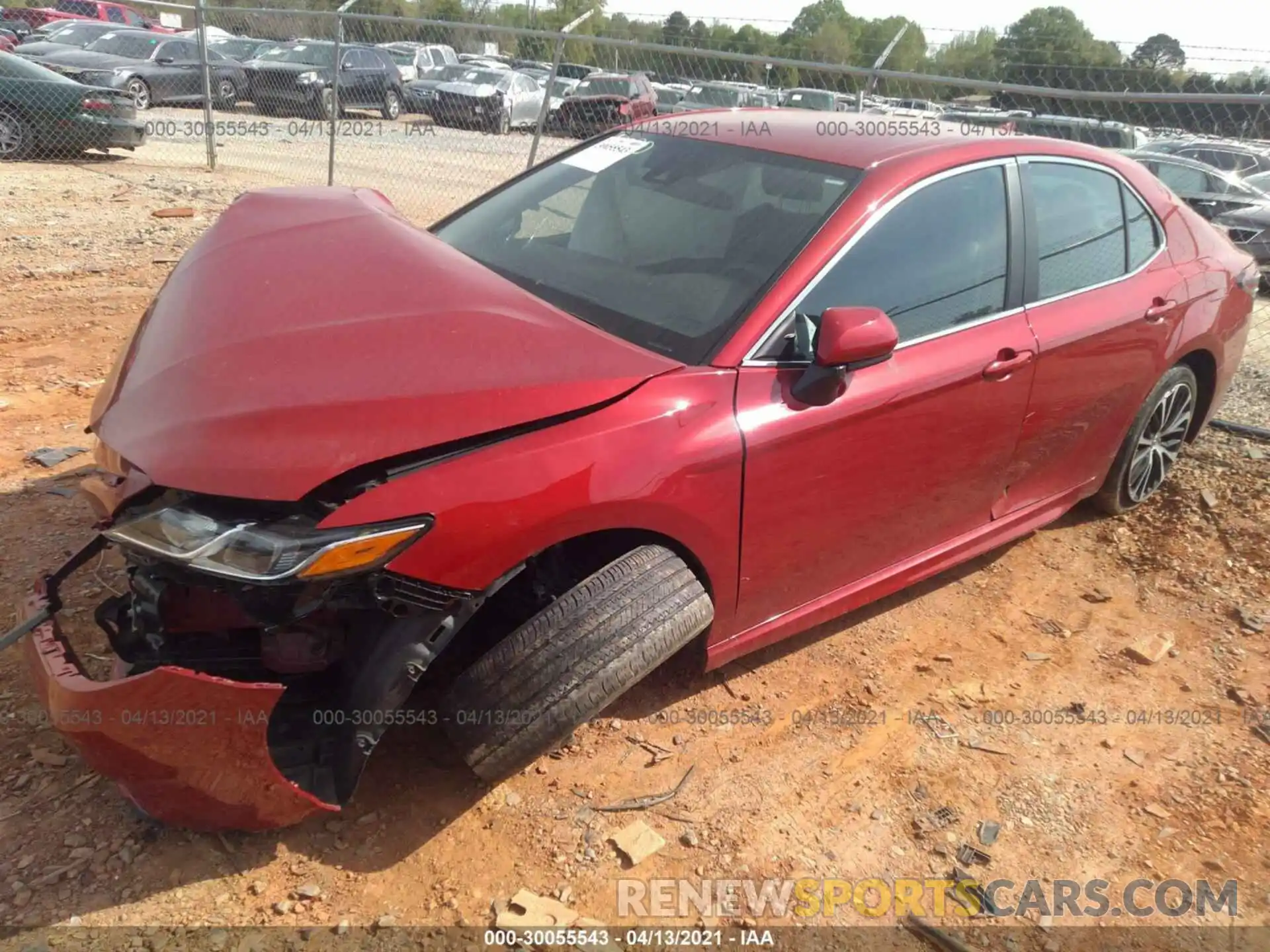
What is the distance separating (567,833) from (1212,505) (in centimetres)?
383

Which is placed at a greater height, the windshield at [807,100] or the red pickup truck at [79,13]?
the red pickup truck at [79,13]

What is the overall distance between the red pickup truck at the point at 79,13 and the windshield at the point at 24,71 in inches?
700

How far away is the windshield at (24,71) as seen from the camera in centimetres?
1054

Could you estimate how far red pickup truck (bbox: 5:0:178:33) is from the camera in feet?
89.8

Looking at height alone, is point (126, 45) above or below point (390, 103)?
above

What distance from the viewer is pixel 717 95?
11.3 meters

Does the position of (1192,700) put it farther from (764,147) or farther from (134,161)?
(134,161)

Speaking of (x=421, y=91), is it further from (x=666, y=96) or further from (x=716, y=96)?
(x=716, y=96)

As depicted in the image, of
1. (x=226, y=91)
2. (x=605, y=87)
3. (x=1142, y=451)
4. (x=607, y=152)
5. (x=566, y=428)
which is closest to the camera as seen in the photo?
(x=566, y=428)

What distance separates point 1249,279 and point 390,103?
17.6 metres

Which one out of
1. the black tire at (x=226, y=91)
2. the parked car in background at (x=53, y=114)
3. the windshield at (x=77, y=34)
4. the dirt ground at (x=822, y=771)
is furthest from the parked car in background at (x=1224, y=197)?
the windshield at (x=77, y=34)

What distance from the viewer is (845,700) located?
3.18m

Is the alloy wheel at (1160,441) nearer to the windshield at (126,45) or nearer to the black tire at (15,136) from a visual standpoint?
the black tire at (15,136)

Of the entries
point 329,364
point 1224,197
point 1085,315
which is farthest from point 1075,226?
point 1224,197
